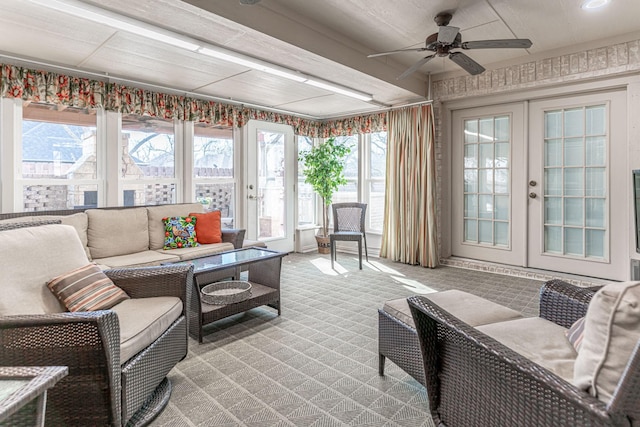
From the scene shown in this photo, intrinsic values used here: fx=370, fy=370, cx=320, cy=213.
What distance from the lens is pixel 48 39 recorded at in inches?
119

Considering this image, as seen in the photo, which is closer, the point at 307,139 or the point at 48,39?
the point at 48,39

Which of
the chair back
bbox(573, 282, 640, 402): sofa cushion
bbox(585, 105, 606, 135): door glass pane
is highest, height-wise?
bbox(585, 105, 606, 135): door glass pane

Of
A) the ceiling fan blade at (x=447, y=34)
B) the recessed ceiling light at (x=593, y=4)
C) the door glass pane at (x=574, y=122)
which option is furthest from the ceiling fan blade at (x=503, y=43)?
the door glass pane at (x=574, y=122)

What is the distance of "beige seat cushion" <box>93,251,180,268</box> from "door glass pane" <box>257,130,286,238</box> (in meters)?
2.19

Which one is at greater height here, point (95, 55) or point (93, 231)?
point (95, 55)

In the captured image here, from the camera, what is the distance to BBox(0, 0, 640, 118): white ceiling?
105 inches

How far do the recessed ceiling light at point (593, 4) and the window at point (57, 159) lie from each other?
4.74m

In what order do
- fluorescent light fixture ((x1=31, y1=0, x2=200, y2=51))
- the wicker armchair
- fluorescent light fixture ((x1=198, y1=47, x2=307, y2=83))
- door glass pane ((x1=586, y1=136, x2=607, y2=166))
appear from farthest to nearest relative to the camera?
1. door glass pane ((x1=586, y1=136, x2=607, y2=166))
2. fluorescent light fixture ((x1=198, y1=47, x2=307, y2=83))
3. fluorescent light fixture ((x1=31, y1=0, x2=200, y2=51))
4. the wicker armchair

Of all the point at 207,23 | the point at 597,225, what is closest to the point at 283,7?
the point at 207,23

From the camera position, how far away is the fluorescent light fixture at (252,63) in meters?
3.10

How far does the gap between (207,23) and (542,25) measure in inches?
119


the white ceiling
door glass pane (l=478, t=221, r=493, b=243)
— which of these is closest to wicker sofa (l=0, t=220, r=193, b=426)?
the white ceiling

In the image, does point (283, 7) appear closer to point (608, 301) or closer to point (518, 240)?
point (608, 301)

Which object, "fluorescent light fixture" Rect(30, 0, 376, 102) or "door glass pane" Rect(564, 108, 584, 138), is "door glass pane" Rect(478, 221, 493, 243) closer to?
"door glass pane" Rect(564, 108, 584, 138)
